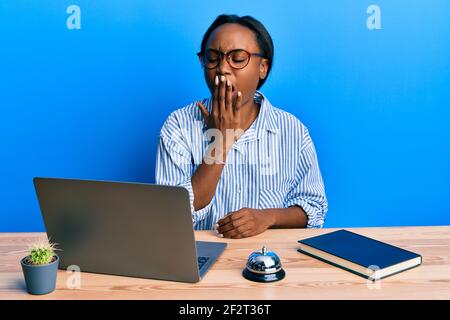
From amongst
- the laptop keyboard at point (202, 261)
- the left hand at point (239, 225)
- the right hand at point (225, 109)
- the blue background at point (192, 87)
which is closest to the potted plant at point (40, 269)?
the laptop keyboard at point (202, 261)

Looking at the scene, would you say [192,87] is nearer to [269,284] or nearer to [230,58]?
[230,58]

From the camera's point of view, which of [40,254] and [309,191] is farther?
[309,191]

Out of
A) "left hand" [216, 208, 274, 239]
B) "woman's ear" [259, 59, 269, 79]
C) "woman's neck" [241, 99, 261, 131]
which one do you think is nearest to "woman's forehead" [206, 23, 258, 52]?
"woman's ear" [259, 59, 269, 79]

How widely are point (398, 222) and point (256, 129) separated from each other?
36.9 inches

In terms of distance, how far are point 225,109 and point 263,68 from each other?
1.19 ft

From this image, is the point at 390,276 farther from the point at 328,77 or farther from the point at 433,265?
the point at 328,77

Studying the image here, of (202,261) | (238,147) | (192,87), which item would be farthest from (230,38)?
(202,261)

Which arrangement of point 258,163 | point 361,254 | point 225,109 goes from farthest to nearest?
point 258,163, point 225,109, point 361,254

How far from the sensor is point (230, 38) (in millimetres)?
1538

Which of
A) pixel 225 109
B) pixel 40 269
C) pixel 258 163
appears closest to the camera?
pixel 40 269

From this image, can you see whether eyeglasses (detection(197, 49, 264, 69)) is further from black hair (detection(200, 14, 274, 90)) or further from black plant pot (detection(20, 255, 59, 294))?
black plant pot (detection(20, 255, 59, 294))

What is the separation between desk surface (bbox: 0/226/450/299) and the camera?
0.90 metres

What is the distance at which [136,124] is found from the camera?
1991mm

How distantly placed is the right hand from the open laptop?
59 cm
